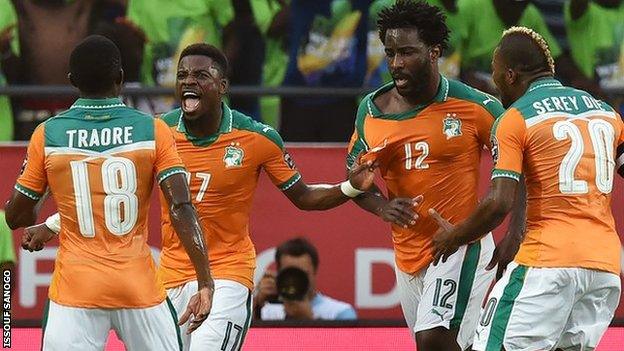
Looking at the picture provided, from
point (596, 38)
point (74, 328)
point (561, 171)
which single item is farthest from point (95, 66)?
point (596, 38)

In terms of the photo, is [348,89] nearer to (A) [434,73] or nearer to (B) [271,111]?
(B) [271,111]

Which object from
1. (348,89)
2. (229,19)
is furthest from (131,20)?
(348,89)

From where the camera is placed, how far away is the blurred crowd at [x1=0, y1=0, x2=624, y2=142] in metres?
11.3

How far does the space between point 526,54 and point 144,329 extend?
2.35 m

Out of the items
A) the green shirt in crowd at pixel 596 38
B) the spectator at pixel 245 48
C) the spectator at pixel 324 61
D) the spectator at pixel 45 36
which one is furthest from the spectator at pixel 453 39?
the spectator at pixel 45 36

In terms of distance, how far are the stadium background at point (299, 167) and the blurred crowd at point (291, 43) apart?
2 centimetres

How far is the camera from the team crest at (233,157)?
8484 millimetres

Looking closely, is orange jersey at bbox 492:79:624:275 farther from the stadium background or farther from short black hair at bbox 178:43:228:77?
the stadium background

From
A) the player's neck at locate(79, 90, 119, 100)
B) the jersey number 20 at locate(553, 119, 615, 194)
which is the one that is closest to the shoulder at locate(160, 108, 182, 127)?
the player's neck at locate(79, 90, 119, 100)

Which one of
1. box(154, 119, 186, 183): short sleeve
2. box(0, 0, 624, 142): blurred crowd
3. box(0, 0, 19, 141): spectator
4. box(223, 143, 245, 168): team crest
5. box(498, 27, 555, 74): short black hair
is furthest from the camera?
box(0, 0, 624, 142): blurred crowd

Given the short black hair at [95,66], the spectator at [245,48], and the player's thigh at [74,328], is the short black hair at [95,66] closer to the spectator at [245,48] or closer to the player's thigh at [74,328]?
the player's thigh at [74,328]

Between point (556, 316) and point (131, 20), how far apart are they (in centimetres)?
490

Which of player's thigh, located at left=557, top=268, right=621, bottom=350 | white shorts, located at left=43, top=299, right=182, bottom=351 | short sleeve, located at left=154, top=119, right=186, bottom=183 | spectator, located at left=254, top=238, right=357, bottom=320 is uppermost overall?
short sleeve, located at left=154, top=119, right=186, bottom=183

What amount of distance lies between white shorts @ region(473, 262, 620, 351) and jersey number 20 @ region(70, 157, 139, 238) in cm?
183
